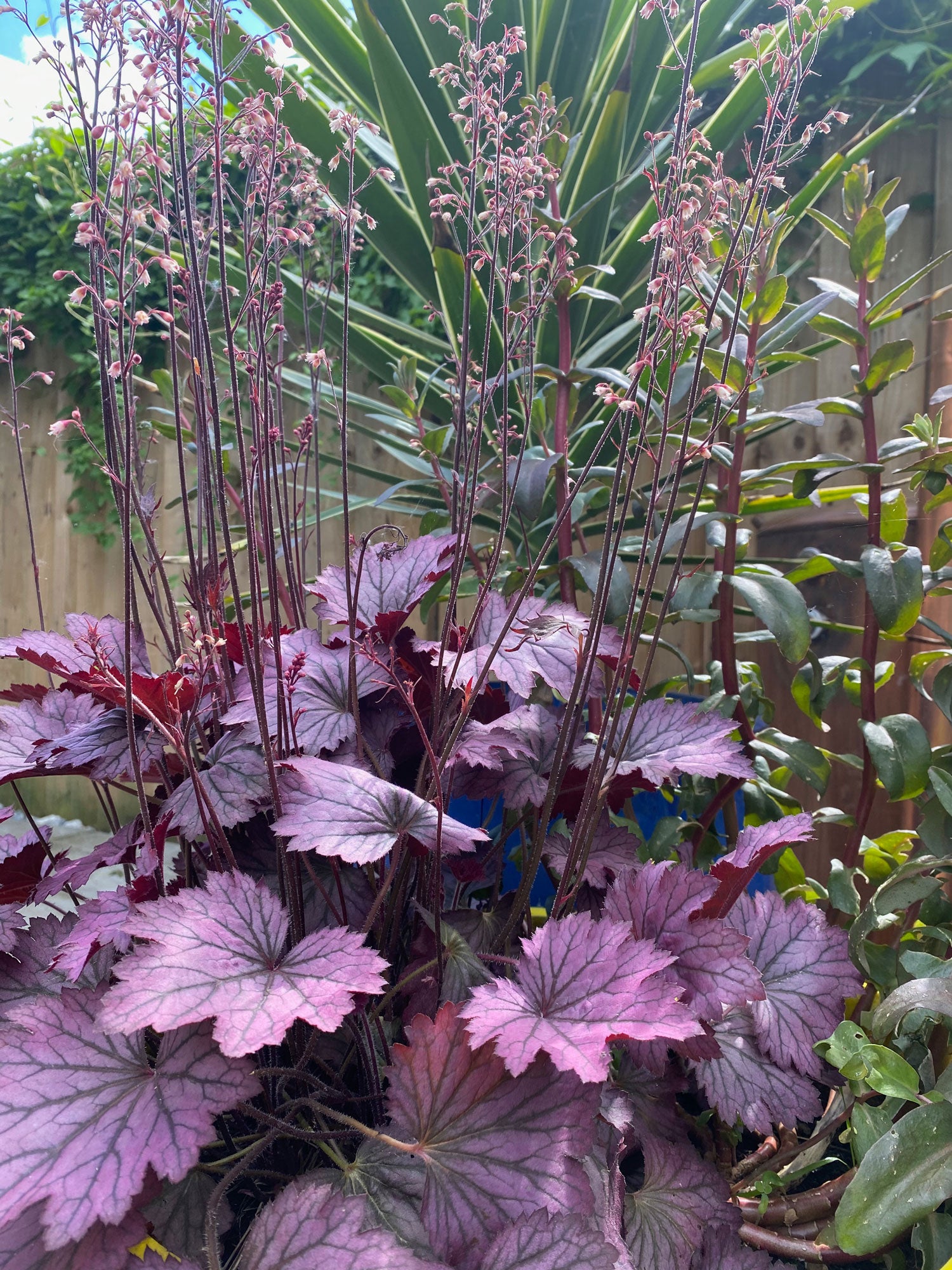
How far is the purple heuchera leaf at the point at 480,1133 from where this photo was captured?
0.52 m

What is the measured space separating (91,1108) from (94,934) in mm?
127

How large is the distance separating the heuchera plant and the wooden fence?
52 centimetres

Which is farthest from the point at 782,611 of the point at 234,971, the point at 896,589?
the point at 234,971

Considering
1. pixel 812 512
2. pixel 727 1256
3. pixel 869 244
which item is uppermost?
pixel 869 244

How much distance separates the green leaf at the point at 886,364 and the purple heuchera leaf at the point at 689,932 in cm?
65

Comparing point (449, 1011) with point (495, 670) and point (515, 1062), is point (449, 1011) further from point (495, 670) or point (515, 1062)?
point (495, 670)

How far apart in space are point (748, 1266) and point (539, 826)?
33 cm

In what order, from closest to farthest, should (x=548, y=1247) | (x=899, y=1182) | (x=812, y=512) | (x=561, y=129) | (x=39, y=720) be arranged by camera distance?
(x=548, y=1247) → (x=899, y=1182) → (x=39, y=720) → (x=561, y=129) → (x=812, y=512)

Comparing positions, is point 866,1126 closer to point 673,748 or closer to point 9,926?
point 673,748

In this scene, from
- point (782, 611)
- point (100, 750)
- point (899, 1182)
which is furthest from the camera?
point (782, 611)

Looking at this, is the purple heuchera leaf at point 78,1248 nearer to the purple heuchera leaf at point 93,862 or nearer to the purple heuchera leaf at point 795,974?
the purple heuchera leaf at point 93,862

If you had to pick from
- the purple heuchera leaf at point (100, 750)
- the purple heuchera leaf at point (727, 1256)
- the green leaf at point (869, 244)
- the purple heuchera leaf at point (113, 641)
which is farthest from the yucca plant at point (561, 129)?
the purple heuchera leaf at point (727, 1256)

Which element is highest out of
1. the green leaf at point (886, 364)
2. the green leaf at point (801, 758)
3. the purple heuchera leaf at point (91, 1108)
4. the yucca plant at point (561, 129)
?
the yucca plant at point (561, 129)

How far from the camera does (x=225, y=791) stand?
0.67 metres
